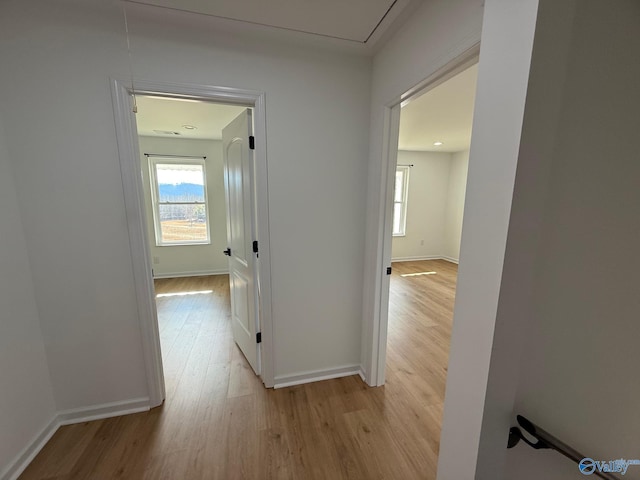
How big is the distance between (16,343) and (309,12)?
8.10 ft

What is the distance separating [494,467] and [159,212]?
535 cm

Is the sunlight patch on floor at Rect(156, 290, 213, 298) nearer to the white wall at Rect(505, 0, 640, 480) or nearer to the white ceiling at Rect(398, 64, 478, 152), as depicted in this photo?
the white ceiling at Rect(398, 64, 478, 152)

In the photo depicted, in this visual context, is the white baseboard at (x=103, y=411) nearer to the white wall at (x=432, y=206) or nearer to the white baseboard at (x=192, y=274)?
the white baseboard at (x=192, y=274)

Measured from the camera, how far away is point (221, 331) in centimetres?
287

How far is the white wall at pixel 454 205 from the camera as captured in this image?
5.78 meters

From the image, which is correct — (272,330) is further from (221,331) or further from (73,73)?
(73,73)

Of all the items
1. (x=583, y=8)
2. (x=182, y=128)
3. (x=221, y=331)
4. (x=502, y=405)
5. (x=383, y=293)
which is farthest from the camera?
(x=182, y=128)

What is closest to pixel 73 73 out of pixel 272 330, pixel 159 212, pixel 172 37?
pixel 172 37

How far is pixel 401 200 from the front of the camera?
6.02m

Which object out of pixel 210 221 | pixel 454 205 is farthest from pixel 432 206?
pixel 210 221

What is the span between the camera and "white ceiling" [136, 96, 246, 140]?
2752 millimetres

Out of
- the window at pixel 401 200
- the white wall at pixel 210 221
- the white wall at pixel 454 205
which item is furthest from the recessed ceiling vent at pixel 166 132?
the white wall at pixel 454 205

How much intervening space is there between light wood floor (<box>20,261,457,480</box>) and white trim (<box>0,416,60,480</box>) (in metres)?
0.04

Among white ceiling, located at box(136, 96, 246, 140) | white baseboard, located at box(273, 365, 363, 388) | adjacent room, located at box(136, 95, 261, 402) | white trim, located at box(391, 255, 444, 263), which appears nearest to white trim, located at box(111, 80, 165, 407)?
adjacent room, located at box(136, 95, 261, 402)
